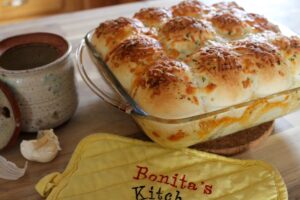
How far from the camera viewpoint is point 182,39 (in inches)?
26.2

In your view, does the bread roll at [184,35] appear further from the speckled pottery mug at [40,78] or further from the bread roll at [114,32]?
the speckled pottery mug at [40,78]

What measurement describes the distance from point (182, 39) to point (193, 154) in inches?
8.0

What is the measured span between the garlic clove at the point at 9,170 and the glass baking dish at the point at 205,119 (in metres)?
0.18

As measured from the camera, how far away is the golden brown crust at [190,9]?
0.76m

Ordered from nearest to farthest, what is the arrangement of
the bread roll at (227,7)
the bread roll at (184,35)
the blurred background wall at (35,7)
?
1. the bread roll at (184,35)
2. the bread roll at (227,7)
3. the blurred background wall at (35,7)

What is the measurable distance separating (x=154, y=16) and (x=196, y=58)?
174 mm

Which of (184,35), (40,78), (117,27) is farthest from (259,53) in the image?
(40,78)

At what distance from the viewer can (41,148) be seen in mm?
634

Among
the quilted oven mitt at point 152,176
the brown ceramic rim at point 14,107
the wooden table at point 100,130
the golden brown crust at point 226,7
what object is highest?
the golden brown crust at point 226,7

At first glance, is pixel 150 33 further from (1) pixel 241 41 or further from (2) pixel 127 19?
(1) pixel 241 41

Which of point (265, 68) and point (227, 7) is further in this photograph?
A: point (227, 7)

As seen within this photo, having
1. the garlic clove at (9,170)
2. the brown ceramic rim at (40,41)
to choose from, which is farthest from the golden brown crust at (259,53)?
the garlic clove at (9,170)

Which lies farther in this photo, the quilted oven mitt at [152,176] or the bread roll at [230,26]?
the bread roll at [230,26]

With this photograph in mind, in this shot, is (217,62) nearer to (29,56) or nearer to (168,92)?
(168,92)
